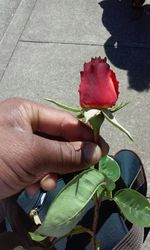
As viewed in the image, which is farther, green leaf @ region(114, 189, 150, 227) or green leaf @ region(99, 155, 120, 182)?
green leaf @ region(99, 155, 120, 182)

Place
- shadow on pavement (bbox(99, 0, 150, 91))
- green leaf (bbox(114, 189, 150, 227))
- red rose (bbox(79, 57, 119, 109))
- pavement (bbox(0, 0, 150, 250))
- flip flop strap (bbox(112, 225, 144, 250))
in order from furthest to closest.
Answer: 1. shadow on pavement (bbox(99, 0, 150, 91))
2. pavement (bbox(0, 0, 150, 250))
3. flip flop strap (bbox(112, 225, 144, 250))
4. green leaf (bbox(114, 189, 150, 227))
5. red rose (bbox(79, 57, 119, 109))

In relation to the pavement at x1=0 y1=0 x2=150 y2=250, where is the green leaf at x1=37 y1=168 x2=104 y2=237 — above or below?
above

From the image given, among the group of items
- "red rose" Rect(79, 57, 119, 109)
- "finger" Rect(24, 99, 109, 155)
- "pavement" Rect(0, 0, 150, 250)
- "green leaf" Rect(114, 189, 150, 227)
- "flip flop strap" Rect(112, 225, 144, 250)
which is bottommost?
"pavement" Rect(0, 0, 150, 250)

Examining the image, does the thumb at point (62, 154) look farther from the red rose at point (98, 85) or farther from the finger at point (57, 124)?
the red rose at point (98, 85)

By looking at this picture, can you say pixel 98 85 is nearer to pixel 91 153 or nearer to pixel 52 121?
pixel 91 153

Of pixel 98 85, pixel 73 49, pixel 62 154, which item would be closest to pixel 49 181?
pixel 62 154

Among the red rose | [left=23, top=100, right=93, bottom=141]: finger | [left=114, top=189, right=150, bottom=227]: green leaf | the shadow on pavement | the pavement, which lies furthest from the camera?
the shadow on pavement

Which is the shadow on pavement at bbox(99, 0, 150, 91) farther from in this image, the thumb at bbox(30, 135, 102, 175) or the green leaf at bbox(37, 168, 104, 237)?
the green leaf at bbox(37, 168, 104, 237)

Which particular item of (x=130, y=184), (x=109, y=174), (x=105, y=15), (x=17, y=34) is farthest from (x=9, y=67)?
(x=109, y=174)

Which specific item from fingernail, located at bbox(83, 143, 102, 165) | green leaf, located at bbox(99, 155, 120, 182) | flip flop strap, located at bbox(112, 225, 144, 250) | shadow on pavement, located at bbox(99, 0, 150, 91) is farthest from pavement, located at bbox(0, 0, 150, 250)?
fingernail, located at bbox(83, 143, 102, 165)
